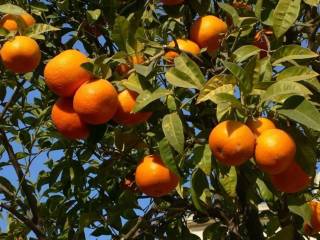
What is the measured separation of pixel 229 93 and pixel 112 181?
4.75ft

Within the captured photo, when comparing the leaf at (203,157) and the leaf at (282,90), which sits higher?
the leaf at (282,90)

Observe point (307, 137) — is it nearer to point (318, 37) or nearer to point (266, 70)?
point (266, 70)

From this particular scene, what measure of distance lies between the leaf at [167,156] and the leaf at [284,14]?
20.1 inches

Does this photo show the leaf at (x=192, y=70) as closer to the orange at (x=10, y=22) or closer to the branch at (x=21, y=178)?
the orange at (x=10, y=22)

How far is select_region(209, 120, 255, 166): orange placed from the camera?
1506 mm

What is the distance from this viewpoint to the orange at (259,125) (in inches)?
62.6

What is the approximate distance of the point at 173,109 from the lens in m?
1.75

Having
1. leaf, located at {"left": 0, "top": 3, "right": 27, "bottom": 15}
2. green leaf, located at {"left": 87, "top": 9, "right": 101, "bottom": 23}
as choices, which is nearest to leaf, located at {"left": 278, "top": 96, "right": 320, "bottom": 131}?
leaf, located at {"left": 0, "top": 3, "right": 27, "bottom": 15}

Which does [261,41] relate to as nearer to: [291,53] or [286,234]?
[291,53]

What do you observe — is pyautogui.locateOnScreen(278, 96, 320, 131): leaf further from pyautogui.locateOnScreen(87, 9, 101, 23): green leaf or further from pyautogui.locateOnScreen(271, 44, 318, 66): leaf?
pyautogui.locateOnScreen(87, 9, 101, 23): green leaf

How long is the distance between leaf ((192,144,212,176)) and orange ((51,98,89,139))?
0.36m

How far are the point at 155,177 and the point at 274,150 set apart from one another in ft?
1.65

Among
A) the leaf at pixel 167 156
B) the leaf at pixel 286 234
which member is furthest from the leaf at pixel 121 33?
the leaf at pixel 286 234

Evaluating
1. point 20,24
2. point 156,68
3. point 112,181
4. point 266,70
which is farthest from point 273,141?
point 112,181
